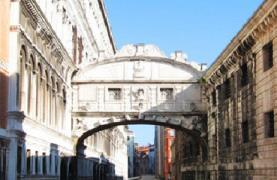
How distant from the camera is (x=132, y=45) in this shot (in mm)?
33219

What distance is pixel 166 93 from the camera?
33125mm

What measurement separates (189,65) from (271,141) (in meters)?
13.8

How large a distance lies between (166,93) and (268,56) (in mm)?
12709

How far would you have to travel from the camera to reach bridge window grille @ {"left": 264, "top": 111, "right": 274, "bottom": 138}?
20097 millimetres

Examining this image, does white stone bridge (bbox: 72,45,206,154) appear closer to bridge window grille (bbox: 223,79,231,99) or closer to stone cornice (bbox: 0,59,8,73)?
bridge window grille (bbox: 223,79,231,99)

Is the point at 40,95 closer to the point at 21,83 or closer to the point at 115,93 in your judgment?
the point at 21,83

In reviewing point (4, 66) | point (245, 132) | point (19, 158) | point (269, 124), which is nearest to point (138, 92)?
point (245, 132)

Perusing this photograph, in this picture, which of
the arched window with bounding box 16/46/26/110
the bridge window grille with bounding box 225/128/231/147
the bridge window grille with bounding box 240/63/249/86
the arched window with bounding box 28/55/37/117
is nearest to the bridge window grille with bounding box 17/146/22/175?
the arched window with bounding box 16/46/26/110

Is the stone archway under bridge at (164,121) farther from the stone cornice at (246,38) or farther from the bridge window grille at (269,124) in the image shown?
the bridge window grille at (269,124)

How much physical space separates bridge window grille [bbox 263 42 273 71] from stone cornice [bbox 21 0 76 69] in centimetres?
801

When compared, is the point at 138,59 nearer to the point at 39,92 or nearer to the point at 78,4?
the point at 78,4

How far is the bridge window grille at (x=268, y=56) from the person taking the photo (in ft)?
67.2

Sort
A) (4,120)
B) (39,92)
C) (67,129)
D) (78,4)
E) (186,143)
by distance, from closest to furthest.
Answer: (4,120)
(39,92)
(67,129)
(78,4)
(186,143)

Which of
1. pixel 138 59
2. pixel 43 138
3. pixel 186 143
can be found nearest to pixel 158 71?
pixel 138 59
